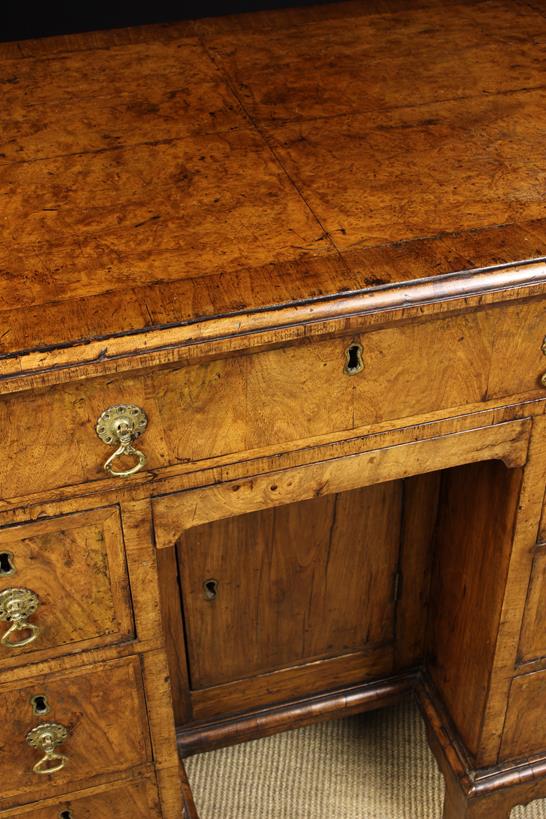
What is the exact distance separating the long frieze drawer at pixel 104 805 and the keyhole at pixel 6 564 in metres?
0.38

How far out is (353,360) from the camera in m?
1.15

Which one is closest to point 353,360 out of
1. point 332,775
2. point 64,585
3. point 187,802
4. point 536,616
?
point 64,585

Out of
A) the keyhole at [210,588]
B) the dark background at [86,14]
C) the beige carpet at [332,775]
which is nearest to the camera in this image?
the keyhole at [210,588]

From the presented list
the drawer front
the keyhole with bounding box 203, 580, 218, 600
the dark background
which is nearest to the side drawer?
the keyhole with bounding box 203, 580, 218, 600

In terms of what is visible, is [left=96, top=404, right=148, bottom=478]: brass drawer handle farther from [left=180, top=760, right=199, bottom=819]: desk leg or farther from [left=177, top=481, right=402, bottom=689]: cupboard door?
[left=180, top=760, right=199, bottom=819]: desk leg

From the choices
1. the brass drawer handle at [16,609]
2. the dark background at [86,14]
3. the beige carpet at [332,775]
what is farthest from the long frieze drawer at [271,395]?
the dark background at [86,14]

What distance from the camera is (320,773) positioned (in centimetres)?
186

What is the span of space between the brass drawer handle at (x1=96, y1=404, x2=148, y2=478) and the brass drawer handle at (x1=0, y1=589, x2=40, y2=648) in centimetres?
19

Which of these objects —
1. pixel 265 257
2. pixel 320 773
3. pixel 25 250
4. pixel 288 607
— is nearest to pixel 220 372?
pixel 265 257

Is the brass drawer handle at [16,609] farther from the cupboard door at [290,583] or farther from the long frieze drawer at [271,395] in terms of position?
the cupboard door at [290,583]

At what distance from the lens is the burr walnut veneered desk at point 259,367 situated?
109 centimetres

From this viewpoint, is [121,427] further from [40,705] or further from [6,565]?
[40,705]

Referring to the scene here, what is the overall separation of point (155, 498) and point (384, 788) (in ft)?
3.02

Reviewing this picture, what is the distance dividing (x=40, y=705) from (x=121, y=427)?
0.41m
